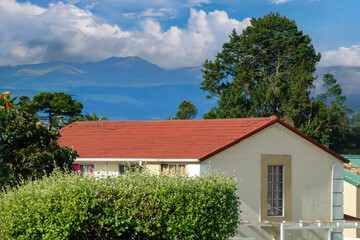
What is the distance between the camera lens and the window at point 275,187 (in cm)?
2048

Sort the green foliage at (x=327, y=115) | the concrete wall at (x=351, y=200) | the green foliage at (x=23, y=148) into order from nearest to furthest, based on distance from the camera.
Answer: the green foliage at (x=23, y=148), the concrete wall at (x=351, y=200), the green foliage at (x=327, y=115)

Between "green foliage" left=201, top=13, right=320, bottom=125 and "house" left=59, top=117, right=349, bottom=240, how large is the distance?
28511 millimetres

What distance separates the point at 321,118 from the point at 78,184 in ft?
138

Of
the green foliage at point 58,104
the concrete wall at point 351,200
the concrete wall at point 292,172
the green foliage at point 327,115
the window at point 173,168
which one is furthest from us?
the green foliage at point 58,104

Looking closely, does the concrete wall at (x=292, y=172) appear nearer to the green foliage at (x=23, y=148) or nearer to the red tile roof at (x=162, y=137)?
the red tile roof at (x=162, y=137)

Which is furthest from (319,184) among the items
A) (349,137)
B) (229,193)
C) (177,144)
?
(349,137)

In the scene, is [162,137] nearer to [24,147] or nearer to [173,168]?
[173,168]

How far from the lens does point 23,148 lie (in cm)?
1603

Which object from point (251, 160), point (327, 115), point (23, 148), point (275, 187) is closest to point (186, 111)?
point (327, 115)

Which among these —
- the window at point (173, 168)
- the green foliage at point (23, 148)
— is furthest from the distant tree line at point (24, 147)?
the window at point (173, 168)

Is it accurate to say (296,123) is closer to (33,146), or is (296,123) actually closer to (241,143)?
(241,143)

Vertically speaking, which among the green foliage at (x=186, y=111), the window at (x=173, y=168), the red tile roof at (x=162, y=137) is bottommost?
the window at (x=173, y=168)

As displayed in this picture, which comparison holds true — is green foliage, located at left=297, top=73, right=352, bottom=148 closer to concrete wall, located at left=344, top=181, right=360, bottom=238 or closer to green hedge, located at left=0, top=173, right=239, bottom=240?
concrete wall, located at left=344, top=181, right=360, bottom=238

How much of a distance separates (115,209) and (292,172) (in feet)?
38.8
